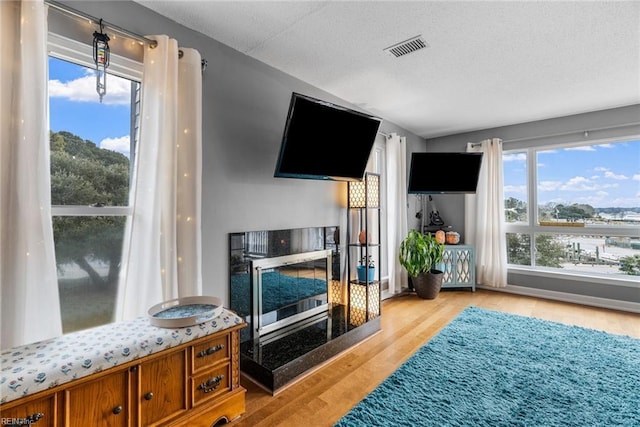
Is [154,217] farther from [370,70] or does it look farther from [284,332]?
[370,70]

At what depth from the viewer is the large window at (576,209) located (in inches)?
143

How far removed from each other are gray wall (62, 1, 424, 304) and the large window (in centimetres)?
351

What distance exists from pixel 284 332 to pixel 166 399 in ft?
3.89

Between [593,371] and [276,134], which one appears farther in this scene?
[276,134]

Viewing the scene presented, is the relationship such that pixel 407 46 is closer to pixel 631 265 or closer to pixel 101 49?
pixel 101 49

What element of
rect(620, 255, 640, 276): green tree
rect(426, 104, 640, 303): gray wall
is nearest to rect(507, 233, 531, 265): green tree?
rect(426, 104, 640, 303): gray wall

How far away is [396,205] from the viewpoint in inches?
163

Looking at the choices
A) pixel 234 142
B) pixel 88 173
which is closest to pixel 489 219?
pixel 234 142

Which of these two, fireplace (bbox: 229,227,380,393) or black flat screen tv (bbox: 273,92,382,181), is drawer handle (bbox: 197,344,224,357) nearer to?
fireplace (bbox: 229,227,380,393)

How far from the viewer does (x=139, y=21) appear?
1825mm

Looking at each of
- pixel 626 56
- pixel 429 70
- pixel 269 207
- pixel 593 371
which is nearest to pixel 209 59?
pixel 269 207

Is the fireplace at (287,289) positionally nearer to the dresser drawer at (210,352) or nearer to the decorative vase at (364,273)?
the decorative vase at (364,273)

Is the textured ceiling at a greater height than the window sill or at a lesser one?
greater

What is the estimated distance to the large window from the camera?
3.64 metres
